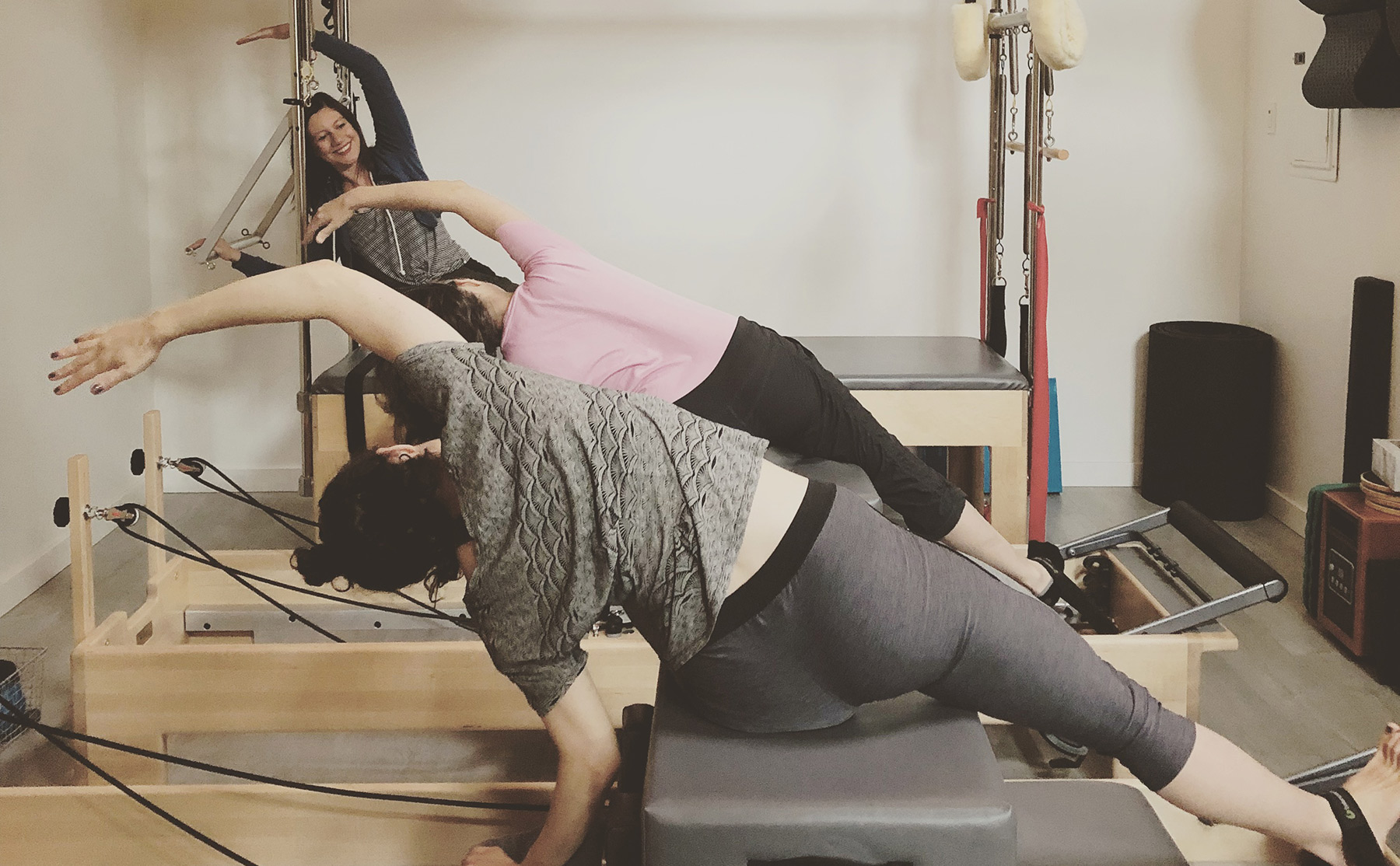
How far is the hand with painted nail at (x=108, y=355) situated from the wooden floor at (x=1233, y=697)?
96cm

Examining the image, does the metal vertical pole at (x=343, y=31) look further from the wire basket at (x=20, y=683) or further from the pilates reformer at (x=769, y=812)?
the pilates reformer at (x=769, y=812)

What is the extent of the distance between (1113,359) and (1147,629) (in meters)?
2.16

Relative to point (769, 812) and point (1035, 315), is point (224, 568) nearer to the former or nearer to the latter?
point (769, 812)

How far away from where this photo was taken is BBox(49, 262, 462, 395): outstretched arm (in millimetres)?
1629

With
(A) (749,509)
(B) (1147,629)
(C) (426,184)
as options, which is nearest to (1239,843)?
(B) (1147,629)

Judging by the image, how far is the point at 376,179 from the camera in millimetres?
3604

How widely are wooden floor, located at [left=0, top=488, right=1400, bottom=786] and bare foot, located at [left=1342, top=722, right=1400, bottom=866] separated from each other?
0.53 meters

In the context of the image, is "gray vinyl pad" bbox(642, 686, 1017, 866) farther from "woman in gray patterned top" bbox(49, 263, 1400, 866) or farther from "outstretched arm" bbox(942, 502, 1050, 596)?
"outstretched arm" bbox(942, 502, 1050, 596)

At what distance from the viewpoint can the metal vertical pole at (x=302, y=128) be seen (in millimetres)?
3428

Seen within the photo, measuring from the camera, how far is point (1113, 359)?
4473 mm

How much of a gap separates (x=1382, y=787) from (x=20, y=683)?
251 centimetres

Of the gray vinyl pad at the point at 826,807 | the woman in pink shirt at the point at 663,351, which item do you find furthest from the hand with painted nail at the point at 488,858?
the woman in pink shirt at the point at 663,351

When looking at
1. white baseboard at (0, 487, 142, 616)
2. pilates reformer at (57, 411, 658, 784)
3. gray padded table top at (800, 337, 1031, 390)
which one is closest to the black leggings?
pilates reformer at (57, 411, 658, 784)

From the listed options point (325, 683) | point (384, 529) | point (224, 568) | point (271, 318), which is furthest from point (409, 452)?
point (224, 568)
